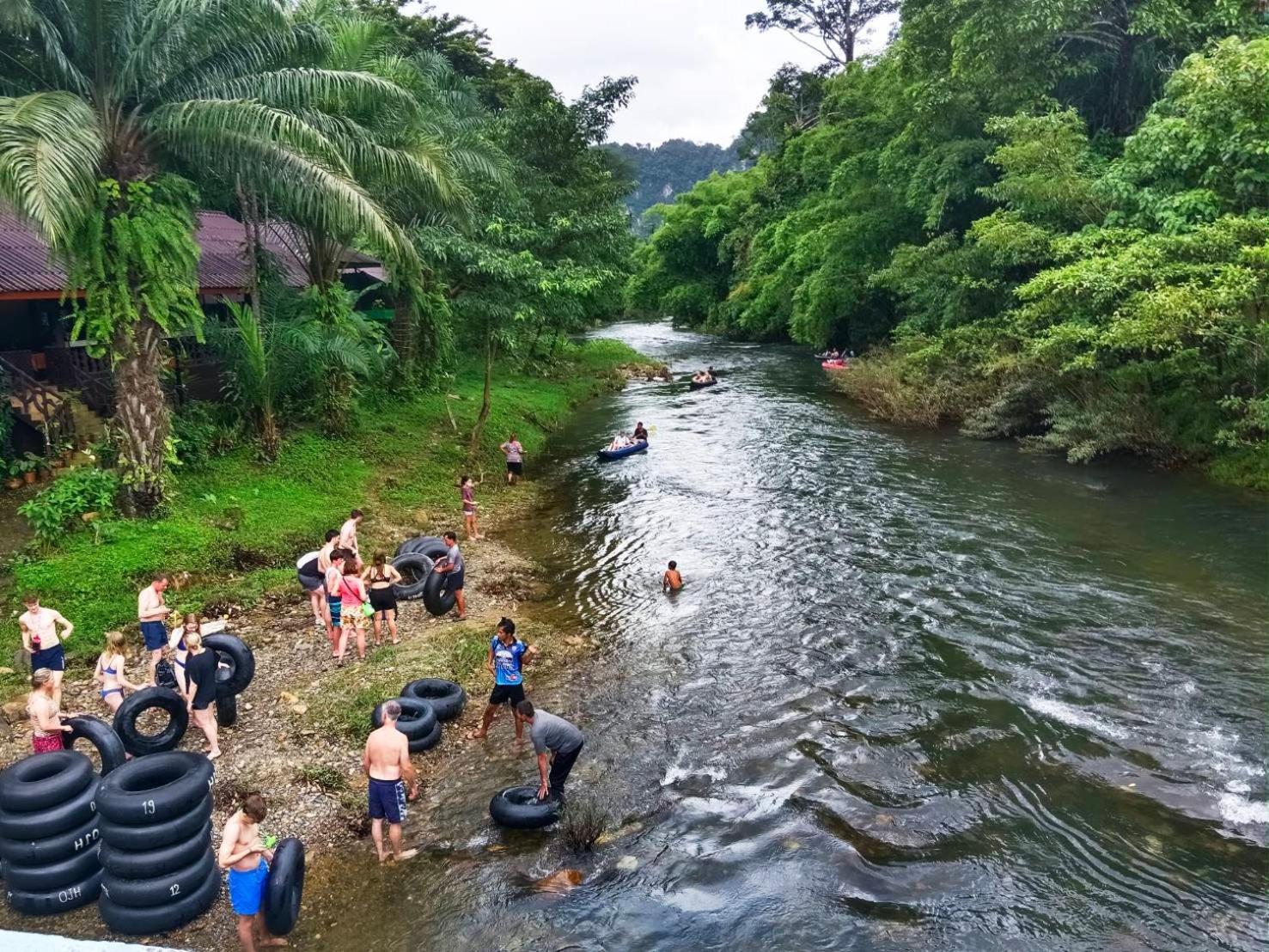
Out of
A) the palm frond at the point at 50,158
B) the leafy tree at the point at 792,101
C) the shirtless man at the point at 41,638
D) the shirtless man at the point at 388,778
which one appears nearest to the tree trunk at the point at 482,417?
the palm frond at the point at 50,158

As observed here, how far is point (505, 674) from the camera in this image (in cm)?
1040

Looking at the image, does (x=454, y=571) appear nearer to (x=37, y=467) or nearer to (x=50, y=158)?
(x=50, y=158)

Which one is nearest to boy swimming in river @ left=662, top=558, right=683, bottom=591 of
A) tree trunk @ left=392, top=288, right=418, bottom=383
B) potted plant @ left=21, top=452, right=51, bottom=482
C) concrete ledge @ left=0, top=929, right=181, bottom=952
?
concrete ledge @ left=0, top=929, right=181, bottom=952

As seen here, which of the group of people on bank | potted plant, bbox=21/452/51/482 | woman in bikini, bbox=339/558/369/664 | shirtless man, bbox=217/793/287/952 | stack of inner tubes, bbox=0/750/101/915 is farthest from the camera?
potted plant, bbox=21/452/51/482

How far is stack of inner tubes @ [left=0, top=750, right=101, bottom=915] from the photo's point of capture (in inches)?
291

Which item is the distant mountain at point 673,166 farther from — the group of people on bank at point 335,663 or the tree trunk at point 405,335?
the group of people on bank at point 335,663

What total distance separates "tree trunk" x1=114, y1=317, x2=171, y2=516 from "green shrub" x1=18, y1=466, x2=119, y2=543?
356mm

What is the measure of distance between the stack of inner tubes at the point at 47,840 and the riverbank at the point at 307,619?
0.22m

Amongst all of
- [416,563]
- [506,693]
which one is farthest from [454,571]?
[506,693]

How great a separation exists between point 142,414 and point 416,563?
5358 mm

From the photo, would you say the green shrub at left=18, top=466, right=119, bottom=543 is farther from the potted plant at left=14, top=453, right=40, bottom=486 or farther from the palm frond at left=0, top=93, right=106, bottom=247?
the palm frond at left=0, top=93, right=106, bottom=247

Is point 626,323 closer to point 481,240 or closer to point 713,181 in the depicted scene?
point 713,181

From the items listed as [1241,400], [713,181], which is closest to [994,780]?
[1241,400]

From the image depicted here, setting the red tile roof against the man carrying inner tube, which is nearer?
the man carrying inner tube
